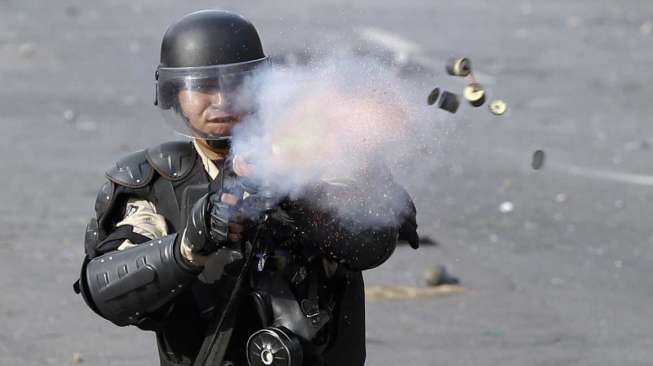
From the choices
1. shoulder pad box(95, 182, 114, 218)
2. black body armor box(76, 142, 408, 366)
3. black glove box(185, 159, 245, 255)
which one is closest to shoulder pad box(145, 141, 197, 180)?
black body armor box(76, 142, 408, 366)

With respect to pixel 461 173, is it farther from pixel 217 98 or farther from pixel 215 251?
pixel 215 251

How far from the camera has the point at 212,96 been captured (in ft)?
12.1

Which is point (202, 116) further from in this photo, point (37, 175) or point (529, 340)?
point (37, 175)

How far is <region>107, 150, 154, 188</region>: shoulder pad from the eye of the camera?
12.1ft

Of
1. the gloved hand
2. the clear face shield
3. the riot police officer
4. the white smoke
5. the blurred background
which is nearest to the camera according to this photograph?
the gloved hand

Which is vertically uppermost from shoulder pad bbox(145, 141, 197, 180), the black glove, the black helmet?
the black helmet

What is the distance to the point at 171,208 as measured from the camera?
12.2 ft

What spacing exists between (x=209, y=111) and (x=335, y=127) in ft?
1.47

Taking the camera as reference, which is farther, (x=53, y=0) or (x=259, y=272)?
(x=53, y=0)

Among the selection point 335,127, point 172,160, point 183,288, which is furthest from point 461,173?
point 183,288

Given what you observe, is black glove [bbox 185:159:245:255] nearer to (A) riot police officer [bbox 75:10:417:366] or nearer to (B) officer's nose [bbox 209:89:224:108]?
(A) riot police officer [bbox 75:10:417:366]

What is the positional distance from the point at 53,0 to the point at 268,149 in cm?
1594

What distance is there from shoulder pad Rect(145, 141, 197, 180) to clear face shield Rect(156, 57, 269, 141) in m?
0.06

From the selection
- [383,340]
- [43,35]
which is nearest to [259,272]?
[383,340]
